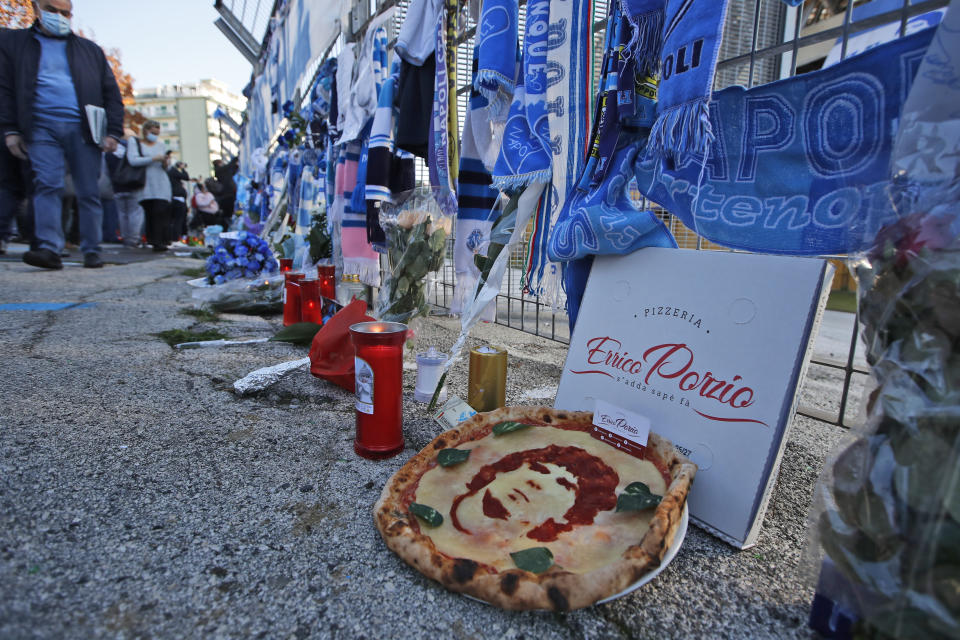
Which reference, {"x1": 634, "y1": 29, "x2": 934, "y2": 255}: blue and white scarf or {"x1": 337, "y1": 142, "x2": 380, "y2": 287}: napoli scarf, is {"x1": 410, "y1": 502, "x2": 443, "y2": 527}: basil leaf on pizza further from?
{"x1": 337, "y1": 142, "x2": 380, "y2": 287}: napoli scarf

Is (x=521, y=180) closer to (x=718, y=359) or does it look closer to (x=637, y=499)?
(x=718, y=359)

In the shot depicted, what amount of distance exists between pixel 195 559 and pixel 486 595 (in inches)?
22.4

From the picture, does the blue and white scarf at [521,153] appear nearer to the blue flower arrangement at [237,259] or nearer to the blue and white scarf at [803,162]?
the blue and white scarf at [803,162]

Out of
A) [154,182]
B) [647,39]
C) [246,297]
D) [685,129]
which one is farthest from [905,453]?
[154,182]

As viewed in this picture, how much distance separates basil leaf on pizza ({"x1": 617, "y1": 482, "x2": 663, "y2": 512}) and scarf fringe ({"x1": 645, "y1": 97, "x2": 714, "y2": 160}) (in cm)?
81

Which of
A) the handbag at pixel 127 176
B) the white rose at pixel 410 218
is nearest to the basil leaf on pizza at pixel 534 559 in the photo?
the white rose at pixel 410 218

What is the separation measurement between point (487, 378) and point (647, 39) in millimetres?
1142

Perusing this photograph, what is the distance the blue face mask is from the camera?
3865mm

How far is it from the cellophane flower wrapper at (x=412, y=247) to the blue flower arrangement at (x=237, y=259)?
111 inches

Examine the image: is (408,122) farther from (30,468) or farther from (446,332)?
(30,468)

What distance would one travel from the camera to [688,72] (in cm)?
119

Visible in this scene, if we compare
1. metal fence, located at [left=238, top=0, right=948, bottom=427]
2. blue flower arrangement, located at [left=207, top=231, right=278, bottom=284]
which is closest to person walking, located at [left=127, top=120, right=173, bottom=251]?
blue flower arrangement, located at [left=207, top=231, right=278, bottom=284]

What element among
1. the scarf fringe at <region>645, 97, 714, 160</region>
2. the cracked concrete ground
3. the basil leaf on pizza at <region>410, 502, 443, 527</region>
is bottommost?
the cracked concrete ground

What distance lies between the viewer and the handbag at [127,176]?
7344mm
